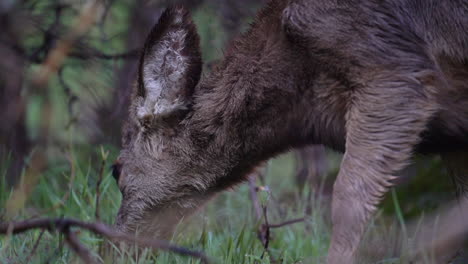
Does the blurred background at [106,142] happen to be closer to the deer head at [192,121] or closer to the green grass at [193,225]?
the green grass at [193,225]

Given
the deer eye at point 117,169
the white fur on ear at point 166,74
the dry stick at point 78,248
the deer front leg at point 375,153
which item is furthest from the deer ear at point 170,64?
the dry stick at point 78,248

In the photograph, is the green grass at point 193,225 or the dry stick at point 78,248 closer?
the dry stick at point 78,248


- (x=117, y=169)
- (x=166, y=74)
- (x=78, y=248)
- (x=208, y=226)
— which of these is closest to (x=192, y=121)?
(x=166, y=74)

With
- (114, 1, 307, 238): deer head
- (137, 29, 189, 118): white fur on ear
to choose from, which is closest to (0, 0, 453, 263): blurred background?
(114, 1, 307, 238): deer head

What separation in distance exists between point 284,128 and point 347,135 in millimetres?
589

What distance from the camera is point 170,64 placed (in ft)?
17.7

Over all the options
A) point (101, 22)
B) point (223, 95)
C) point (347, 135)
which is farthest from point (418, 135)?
point (101, 22)

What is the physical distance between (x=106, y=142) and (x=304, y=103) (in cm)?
345

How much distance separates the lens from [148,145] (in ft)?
18.5

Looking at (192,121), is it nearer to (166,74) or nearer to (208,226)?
(166,74)

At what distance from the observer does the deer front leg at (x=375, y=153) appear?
15.1 feet

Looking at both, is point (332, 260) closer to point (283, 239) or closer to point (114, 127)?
point (283, 239)

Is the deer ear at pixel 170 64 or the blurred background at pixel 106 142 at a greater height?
the deer ear at pixel 170 64

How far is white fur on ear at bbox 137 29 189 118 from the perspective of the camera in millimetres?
5391
